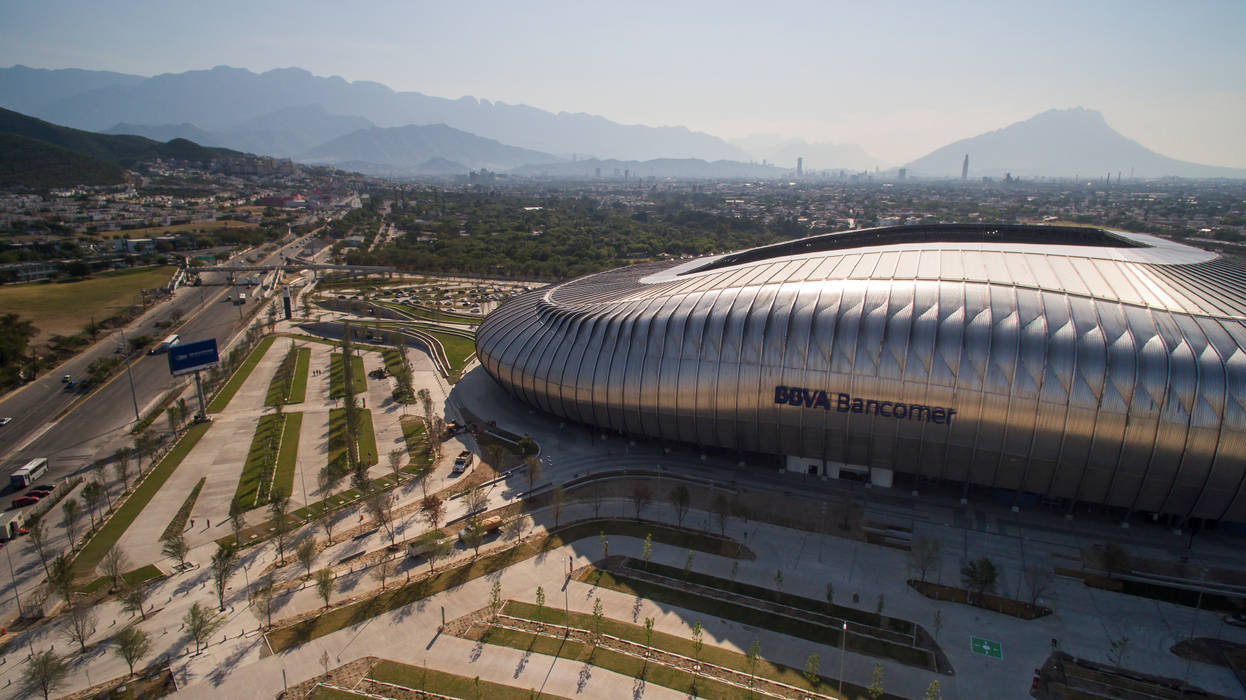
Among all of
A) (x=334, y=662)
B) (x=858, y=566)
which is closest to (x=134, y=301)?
(x=334, y=662)

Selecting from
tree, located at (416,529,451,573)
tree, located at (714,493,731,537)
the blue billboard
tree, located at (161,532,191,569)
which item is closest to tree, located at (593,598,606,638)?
tree, located at (714,493,731,537)

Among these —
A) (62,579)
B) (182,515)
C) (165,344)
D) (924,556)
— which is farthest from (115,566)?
(165,344)

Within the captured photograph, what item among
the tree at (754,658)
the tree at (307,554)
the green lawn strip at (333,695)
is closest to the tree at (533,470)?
the tree at (307,554)

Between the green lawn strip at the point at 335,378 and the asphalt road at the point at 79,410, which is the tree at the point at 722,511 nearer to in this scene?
the green lawn strip at the point at 335,378

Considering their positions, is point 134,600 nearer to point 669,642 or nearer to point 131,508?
point 131,508

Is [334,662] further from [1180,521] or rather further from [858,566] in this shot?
[1180,521]

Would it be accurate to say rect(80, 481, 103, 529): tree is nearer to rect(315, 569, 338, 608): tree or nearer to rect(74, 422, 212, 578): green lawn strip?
rect(74, 422, 212, 578): green lawn strip
